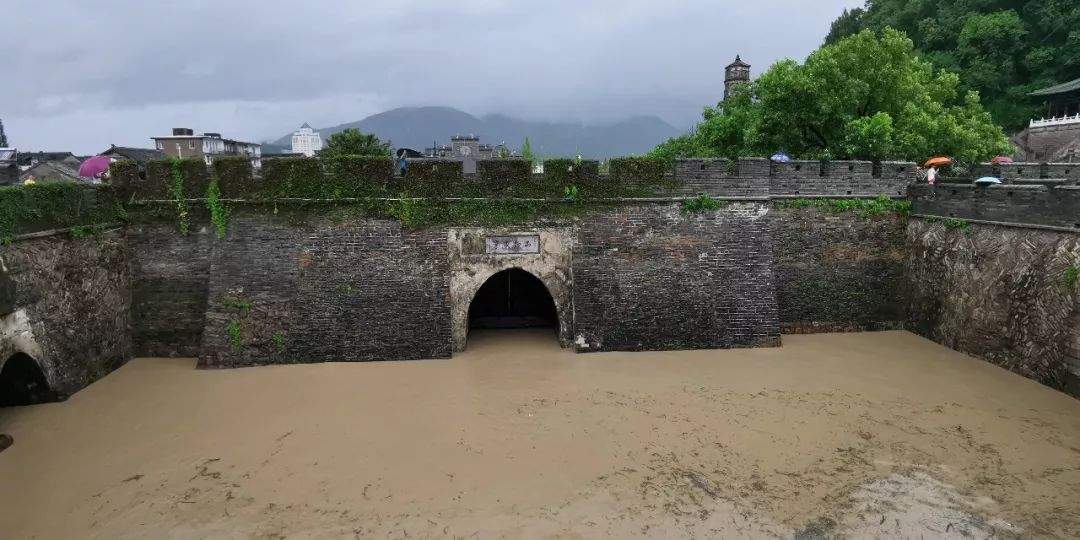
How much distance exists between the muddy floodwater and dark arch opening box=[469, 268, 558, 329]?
2.39m

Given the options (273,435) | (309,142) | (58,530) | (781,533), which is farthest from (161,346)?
(309,142)

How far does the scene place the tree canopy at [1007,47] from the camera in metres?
21.0

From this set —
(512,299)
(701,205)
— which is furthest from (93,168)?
(701,205)

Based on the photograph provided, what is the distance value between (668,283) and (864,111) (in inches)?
291

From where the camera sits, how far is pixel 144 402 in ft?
24.2

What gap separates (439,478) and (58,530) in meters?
3.42

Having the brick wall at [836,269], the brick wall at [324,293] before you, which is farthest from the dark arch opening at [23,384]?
the brick wall at [836,269]

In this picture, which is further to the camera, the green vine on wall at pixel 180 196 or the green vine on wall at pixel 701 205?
the green vine on wall at pixel 701 205

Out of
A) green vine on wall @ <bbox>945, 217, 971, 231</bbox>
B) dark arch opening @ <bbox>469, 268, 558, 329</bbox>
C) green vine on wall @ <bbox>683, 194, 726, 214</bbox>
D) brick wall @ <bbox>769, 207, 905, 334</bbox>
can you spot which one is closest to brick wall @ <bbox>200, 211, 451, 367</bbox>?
dark arch opening @ <bbox>469, 268, 558, 329</bbox>

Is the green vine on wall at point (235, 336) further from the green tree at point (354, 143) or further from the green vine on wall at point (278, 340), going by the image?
the green tree at point (354, 143)

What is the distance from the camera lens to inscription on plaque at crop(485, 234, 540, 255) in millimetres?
9031

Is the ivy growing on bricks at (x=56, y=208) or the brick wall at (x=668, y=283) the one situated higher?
the ivy growing on bricks at (x=56, y=208)

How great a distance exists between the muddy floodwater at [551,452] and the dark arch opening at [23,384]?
0.76ft

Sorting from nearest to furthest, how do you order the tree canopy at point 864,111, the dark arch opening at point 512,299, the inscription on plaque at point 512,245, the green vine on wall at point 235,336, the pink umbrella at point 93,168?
the green vine on wall at point 235,336, the inscription on plaque at point 512,245, the dark arch opening at point 512,299, the tree canopy at point 864,111, the pink umbrella at point 93,168
